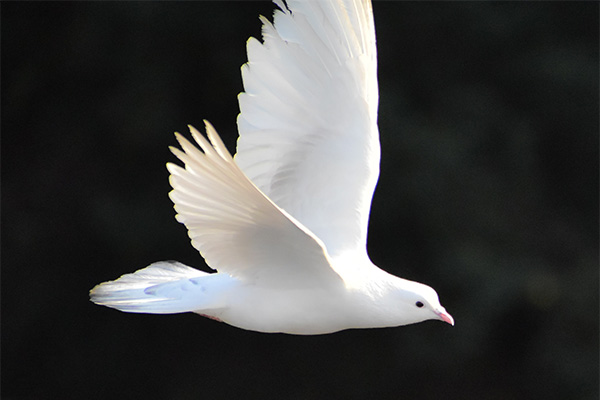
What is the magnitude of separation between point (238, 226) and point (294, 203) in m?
0.57

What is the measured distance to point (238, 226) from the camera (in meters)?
2.55

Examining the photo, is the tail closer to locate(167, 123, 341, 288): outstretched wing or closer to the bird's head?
locate(167, 123, 341, 288): outstretched wing

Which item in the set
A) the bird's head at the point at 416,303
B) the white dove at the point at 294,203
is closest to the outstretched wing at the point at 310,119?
the white dove at the point at 294,203

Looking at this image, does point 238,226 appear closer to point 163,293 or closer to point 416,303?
point 163,293

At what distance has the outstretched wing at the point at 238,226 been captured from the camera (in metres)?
2.35

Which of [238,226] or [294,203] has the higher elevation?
[294,203]

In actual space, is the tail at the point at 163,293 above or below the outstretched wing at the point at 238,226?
below

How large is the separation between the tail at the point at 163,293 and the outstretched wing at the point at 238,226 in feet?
0.31

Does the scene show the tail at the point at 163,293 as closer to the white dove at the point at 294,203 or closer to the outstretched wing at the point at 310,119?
the white dove at the point at 294,203

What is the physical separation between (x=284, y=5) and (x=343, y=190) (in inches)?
22.8

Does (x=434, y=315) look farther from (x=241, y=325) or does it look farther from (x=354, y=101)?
(x=354, y=101)

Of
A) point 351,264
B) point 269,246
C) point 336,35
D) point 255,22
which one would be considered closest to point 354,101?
point 336,35

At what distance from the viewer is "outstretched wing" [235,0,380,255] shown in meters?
3.10

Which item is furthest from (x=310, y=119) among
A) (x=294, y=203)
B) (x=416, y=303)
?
(x=416, y=303)
